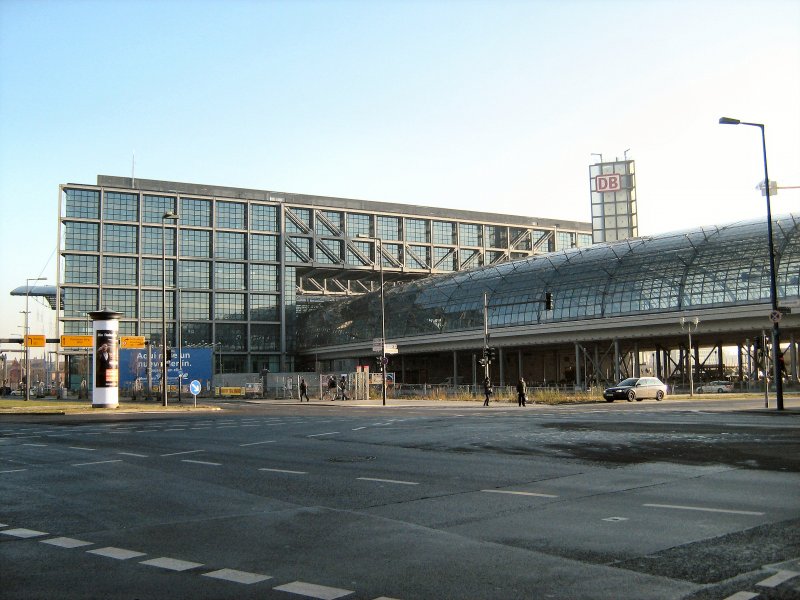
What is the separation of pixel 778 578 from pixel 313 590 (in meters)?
3.72

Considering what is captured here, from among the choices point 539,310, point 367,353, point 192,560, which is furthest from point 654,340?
point 192,560

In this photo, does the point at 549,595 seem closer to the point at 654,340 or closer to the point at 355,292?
the point at 654,340

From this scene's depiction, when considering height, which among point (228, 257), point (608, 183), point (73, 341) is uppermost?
point (608, 183)

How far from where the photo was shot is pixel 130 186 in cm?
10531

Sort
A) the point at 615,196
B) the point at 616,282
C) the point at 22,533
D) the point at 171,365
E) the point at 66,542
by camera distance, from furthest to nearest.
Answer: the point at 615,196, the point at 616,282, the point at 171,365, the point at 22,533, the point at 66,542

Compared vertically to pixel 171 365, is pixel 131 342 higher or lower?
higher

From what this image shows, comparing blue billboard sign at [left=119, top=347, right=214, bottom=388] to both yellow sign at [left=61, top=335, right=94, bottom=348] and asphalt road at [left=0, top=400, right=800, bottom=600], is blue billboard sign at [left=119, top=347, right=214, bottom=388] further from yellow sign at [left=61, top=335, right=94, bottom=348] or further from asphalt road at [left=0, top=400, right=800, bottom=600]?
asphalt road at [left=0, top=400, right=800, bottom=600]

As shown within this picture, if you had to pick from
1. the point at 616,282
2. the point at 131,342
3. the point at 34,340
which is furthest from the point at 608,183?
the point at 34,340

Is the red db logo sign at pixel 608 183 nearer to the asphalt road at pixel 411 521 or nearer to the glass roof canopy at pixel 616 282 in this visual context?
the glass roof canopy at pixel 616 282

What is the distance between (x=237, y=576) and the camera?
20.6 feet

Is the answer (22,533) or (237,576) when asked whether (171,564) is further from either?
(22,533)

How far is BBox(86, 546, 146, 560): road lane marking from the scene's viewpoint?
7.10 m

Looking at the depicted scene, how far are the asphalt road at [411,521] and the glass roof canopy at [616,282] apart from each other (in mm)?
43009

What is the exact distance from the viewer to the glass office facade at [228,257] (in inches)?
4008
